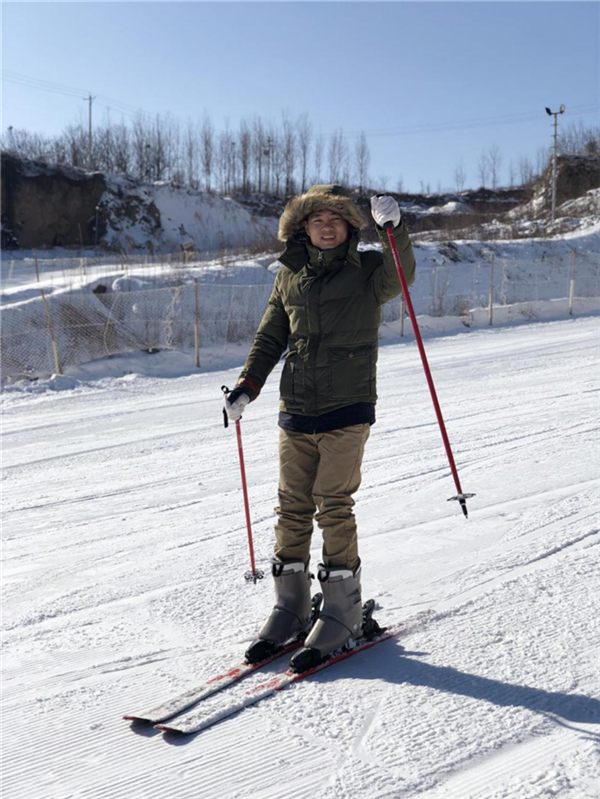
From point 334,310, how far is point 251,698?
4.90ft

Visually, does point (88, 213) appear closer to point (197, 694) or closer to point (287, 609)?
point (287, 609)

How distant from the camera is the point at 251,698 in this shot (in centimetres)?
288

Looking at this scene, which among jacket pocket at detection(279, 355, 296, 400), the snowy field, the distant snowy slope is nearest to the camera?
the snowy field

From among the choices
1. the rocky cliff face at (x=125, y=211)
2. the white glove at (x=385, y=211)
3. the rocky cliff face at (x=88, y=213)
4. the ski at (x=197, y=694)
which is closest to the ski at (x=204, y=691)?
the ski at (x=197, y=694)

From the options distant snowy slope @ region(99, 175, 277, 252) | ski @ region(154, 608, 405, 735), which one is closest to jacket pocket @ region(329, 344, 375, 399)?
ski @ region(154, 608, 405, 735)

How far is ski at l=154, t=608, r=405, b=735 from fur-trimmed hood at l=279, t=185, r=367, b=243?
1707mm

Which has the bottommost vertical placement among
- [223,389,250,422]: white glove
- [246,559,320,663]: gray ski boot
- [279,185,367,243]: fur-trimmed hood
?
[246,559,320,663]: gray ski boot

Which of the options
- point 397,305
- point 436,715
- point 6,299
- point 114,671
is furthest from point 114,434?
point 6,299

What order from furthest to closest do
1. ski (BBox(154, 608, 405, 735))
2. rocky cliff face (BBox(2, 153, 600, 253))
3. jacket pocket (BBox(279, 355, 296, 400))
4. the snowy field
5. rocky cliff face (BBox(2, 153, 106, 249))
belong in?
1. rocky cliff face (BBox(2, 153, 600, 253))
2. rocky cliff face (BBox(2, 153, 106, 249))
3. jacket pocket (BBox(279, 355, 296, 400))
4. ski (BBox(154, 608, 405, 735))
5. the snowy field

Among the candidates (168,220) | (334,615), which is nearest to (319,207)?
(334,615)

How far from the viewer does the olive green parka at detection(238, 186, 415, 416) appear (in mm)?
3115

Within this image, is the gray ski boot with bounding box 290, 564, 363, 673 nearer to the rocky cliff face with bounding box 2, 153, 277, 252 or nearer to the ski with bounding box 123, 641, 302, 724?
the ski with bounding box 123, 641, 302, 724

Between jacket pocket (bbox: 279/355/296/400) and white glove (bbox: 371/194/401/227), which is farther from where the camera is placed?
jacket pocket (bbox: 279/355/296/400)

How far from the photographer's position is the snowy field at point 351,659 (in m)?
2.47
